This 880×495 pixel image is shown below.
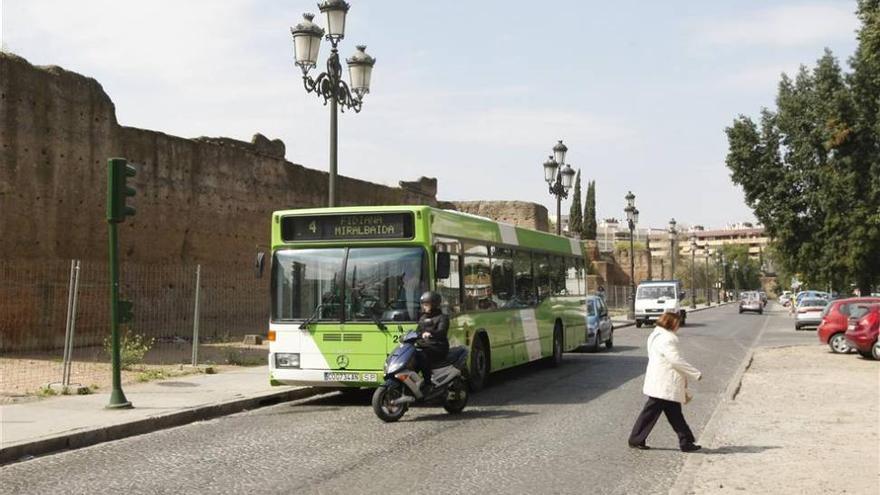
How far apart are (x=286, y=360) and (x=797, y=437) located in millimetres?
6589

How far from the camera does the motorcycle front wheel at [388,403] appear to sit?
11188 mm

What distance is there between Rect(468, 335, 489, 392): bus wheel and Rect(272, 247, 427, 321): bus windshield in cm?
194

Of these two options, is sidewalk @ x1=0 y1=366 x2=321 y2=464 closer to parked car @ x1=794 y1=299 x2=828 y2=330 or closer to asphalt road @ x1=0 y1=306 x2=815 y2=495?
asphalt road @ x1=0 y1=306 x2=815 y2=495

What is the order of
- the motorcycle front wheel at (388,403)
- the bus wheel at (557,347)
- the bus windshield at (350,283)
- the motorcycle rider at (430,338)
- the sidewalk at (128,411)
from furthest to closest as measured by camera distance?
the bus wheel at (557,347) → the bus windshield at (350,283) → the motorcycle rider at (430,338) → the motorcycle front wheel at (388,403) → the sidewalk at (128,411)

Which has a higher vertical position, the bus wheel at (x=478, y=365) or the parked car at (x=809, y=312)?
the parked car at (x=809, y=312)

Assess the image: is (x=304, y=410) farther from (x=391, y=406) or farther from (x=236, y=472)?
(x=236, y=472)

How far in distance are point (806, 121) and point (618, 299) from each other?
3329 centimetres

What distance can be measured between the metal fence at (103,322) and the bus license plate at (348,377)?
4134 millimetres

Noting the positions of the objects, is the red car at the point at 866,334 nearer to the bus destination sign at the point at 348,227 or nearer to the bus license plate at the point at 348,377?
the bus destination sign at the point at 348,227

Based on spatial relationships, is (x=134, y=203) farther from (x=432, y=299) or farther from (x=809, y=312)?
(x=809, y=312)

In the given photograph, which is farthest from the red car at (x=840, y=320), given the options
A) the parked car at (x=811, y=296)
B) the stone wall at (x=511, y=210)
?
the stone wall at (x=511, y=210)

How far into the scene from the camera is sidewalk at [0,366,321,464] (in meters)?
9.69

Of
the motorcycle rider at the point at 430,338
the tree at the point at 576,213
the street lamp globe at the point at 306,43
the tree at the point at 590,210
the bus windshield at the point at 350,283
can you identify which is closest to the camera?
the motorcycle rider at the point at 430,338

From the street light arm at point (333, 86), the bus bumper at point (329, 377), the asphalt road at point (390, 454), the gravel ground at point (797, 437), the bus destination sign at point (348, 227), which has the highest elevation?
the street light arm at point (333, 86)
